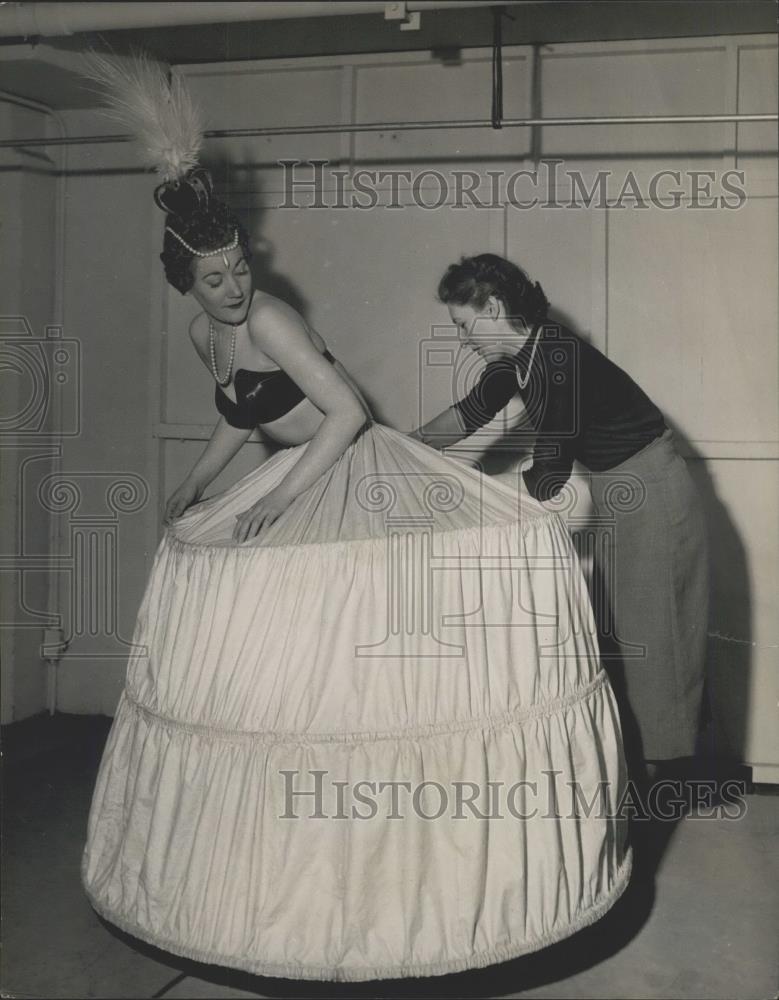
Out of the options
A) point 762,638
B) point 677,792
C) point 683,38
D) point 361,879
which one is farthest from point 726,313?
point 361,879

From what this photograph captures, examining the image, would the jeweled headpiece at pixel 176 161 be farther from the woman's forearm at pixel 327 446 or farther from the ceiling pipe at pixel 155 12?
the woman's forearm at pixel 327 446

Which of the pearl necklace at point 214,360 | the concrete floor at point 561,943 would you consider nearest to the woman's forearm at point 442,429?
the pearl necklace at point 214,360

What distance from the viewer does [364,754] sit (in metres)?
1.80

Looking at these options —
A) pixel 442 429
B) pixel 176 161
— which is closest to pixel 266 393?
pixel 176 161

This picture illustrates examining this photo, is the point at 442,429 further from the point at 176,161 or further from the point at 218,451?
the point at 176,161

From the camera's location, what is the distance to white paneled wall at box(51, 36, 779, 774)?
9.70 ft

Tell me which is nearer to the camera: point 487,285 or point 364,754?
point 364,754

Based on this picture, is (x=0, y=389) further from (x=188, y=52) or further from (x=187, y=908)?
(x=187, y=908)

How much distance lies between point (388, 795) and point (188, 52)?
2384 millimetres

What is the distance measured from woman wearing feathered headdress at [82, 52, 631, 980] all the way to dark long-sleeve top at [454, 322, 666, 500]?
0.37 metres

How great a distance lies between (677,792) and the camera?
2.92 metres

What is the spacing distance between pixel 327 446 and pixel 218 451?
0.51 metres

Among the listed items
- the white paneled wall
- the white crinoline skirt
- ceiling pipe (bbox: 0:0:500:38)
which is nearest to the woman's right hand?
the white crinoline skirt

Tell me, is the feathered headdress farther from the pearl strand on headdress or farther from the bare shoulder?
the bare shoulder
